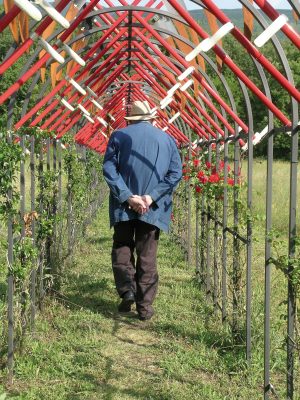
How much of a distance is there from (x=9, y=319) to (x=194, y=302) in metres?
2.29

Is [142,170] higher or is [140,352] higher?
[142,170]

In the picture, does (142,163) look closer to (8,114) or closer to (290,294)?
(8,114)

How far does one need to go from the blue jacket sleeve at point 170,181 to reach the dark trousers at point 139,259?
0.25 meters

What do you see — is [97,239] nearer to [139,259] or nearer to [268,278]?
[139,259]

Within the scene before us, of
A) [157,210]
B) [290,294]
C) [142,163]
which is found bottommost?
[290,294]

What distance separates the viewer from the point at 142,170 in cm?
507

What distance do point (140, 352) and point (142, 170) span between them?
1.45 m

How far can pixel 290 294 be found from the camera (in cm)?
295

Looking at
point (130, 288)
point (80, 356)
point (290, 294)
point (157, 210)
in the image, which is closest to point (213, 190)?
point (157, 210)

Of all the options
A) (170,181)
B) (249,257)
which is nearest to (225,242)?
(170,181)

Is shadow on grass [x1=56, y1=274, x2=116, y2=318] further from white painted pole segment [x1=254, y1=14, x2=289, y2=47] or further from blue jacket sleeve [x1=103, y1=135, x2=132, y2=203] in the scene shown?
white painted pole segment [x1=254, y1=14, x2=289, y2=47]

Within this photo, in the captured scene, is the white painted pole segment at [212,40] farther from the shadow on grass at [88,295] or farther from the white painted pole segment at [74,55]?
the shadow on grass at [88,295]

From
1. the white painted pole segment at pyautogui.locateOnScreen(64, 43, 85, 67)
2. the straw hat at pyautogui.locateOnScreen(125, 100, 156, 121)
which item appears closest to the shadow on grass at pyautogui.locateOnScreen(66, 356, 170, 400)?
the white painted pole segment at pyautogui.locateOnScreen(64, 43, 85, 67)

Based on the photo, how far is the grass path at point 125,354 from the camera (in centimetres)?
368
